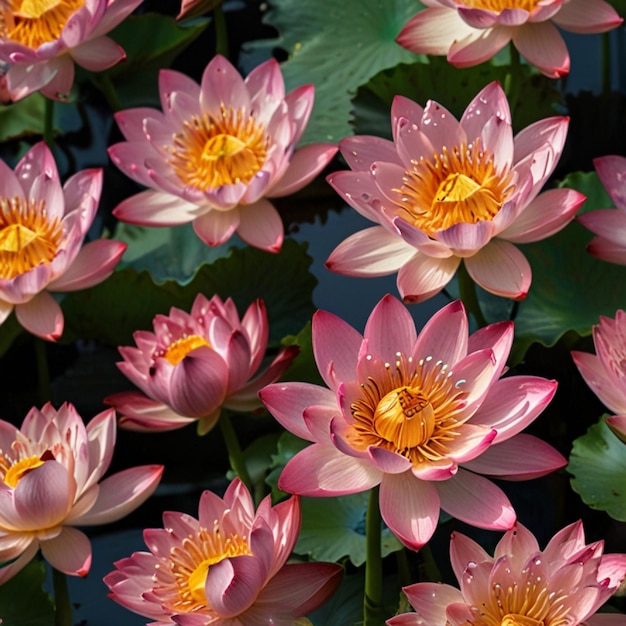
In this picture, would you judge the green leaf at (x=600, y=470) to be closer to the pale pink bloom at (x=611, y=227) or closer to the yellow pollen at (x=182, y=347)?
the pale pink bloom at (x=611, y=227)

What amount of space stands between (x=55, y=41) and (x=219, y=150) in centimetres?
33

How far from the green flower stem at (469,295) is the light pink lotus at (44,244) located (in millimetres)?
473

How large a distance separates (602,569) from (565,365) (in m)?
0.43

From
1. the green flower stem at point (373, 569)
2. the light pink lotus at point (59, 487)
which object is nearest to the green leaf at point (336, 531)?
the green flower stem at point (373, 569)

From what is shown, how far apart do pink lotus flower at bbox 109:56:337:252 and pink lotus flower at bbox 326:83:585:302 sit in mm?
188

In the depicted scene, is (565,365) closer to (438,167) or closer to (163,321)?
(438,167)

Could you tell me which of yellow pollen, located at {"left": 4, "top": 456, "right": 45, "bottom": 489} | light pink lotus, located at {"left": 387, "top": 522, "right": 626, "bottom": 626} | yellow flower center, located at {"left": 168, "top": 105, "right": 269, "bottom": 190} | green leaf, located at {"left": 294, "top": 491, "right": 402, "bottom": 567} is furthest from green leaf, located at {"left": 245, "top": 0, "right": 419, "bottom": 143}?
light pink lotus, located at {"left": 387, "top": 522, "right": 626, "bottom": 626}

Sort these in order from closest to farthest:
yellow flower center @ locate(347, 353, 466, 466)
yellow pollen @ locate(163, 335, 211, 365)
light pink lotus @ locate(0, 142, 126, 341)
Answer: yellow flower center @ locate(347, 353, 466, 466), yellow pollen @ locate(163, 335, 211, 365), light pink lotus @ locate(0, 142, 126, 341)

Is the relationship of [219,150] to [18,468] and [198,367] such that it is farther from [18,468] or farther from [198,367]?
[18,468]

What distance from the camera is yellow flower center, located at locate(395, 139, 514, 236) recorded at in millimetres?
1277

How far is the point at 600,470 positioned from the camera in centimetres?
125

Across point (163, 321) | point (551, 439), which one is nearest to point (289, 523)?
point (163, 321)

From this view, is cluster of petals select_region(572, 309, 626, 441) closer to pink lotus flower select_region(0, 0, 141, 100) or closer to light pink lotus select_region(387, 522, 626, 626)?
light pink lotus select_region(387, 522, 626, 626)

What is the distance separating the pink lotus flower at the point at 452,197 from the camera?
124cm
